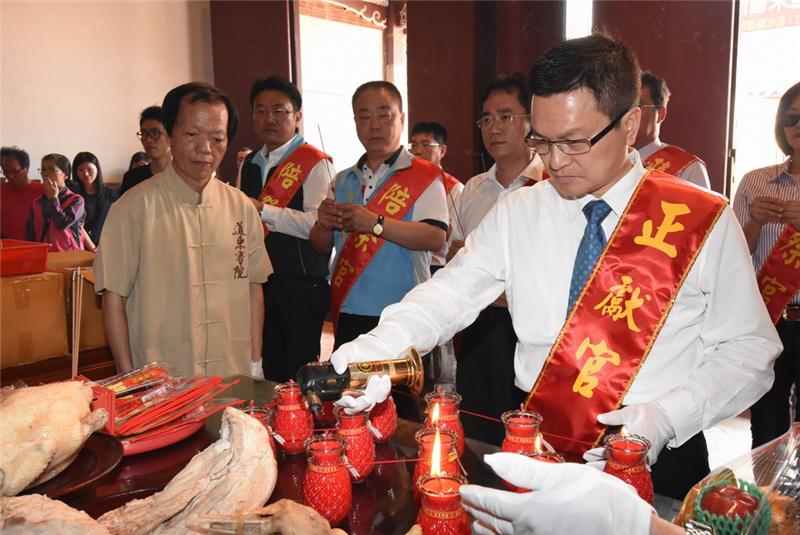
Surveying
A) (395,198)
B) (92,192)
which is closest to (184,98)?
(395,198)

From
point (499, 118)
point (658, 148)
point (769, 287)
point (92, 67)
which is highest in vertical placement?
point (92, 67)

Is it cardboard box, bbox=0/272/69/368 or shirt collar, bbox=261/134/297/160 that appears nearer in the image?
cardboard box, bbox=0/272/69/368

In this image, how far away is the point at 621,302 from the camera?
1.57m

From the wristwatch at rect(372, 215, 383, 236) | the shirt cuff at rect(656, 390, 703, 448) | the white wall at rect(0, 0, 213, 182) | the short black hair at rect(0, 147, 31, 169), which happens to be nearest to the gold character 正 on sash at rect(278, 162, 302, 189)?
the wristwatch at rect(372, 215, 383, 236)

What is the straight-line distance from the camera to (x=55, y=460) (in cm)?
114

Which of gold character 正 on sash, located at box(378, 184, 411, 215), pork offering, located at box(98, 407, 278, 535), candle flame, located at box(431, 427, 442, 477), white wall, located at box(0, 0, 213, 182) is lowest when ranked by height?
pork offering, located at box(98, 407, 278, 535)

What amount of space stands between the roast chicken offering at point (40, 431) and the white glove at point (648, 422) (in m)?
1.01

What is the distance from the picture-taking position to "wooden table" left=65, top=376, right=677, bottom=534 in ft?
3.56

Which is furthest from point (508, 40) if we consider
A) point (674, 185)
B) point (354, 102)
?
point (674, 185)

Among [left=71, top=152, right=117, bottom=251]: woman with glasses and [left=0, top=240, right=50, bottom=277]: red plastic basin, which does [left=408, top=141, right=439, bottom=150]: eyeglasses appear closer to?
[left=0, top=240, right=50, bottom=277]: red plastic basin

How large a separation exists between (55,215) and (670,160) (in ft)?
14.0

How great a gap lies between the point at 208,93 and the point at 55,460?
1.42 meters

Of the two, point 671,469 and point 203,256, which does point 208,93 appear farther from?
point 671,469

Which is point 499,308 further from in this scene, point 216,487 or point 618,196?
point 216,487
